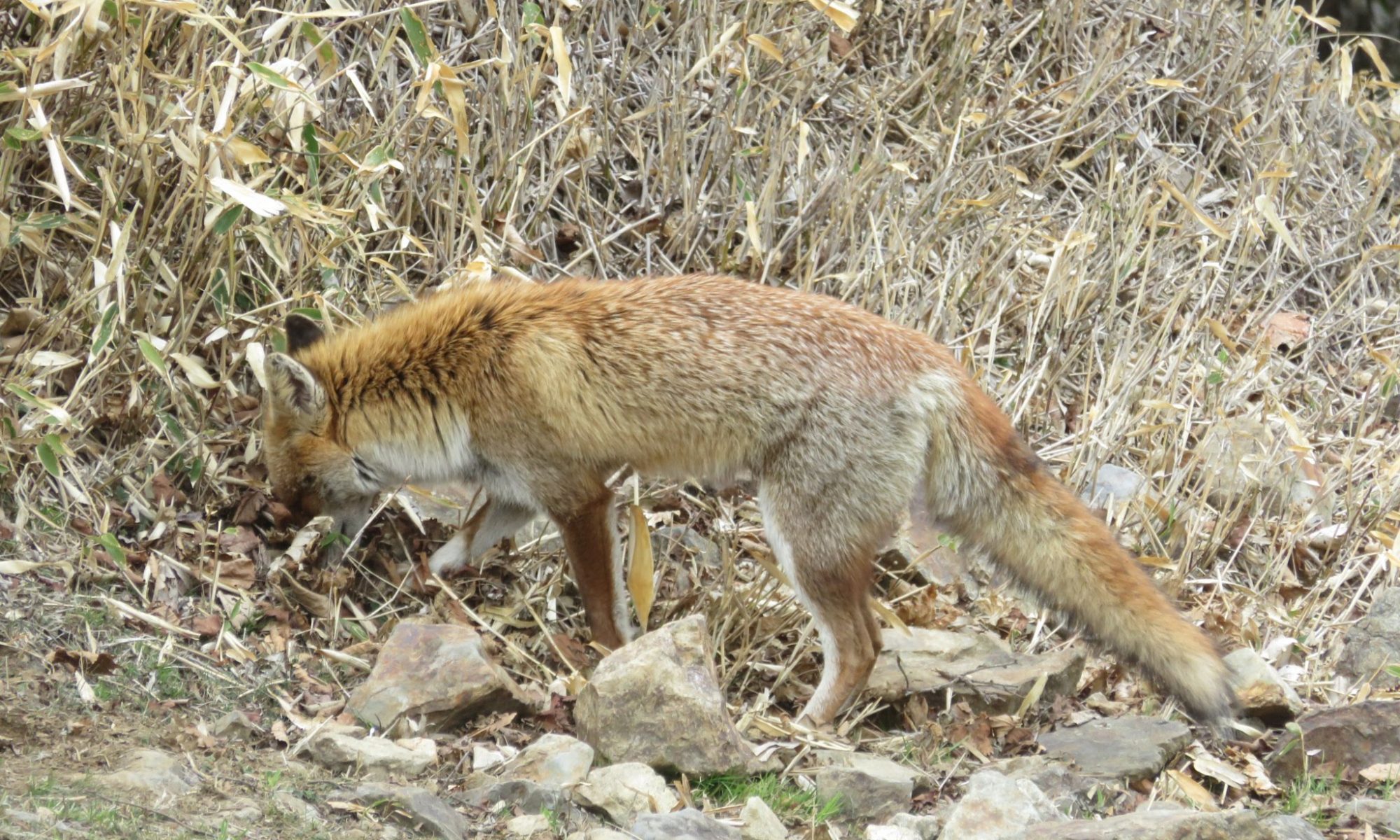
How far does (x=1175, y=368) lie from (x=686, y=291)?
2925mm

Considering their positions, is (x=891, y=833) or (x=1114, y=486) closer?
(x=891, y=833)

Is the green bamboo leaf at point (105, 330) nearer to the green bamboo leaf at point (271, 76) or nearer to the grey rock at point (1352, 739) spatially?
the green bamboo leaf at point (271, 76)

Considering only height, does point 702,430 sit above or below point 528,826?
above

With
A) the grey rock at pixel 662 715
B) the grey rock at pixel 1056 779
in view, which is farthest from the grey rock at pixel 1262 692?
the grey rock at pixel 662 715

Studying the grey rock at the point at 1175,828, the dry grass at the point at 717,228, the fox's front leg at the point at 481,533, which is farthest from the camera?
the fox's front leg at the point at 481,533

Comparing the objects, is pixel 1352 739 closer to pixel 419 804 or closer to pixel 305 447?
pixel 419 804

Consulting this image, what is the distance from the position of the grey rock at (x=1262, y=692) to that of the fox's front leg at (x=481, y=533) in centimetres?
286

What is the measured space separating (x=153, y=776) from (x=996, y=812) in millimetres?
2413

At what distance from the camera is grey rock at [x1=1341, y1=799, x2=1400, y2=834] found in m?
4.43

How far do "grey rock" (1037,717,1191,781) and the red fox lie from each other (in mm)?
369

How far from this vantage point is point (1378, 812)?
4473 mm

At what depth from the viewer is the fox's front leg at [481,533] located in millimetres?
5805

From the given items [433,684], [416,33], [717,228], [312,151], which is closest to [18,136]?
[312,151]

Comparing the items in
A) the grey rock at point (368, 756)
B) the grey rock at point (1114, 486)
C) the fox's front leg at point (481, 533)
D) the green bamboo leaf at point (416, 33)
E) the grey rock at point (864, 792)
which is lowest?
the fox's front leg at point (481, 533)
